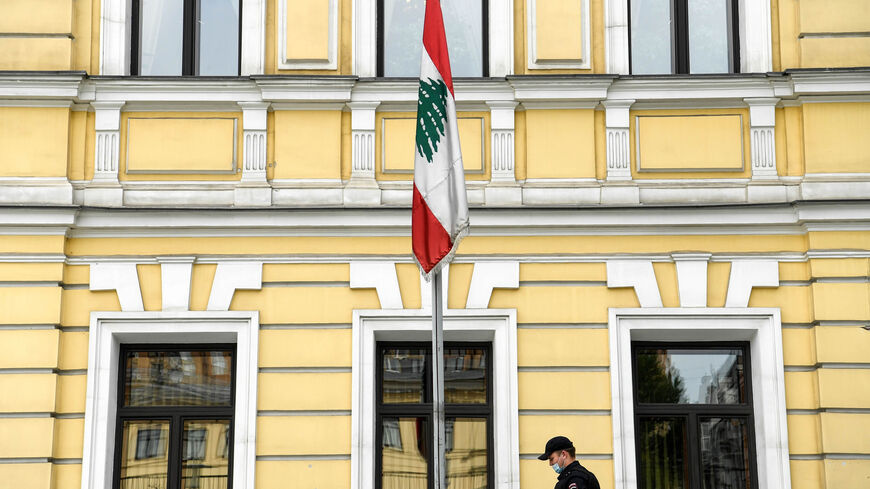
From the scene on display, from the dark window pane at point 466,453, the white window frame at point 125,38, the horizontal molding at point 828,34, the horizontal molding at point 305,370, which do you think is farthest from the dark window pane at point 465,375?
the horizontal molding at point 828,34

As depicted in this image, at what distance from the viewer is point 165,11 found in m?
12.1

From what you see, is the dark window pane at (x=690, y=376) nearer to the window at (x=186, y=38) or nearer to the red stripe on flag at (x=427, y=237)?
the red stripe on flag at (x=427, y=237)

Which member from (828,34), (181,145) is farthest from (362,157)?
(828,34)

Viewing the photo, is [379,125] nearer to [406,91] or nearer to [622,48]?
[406,91]

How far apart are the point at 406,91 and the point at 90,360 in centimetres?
385

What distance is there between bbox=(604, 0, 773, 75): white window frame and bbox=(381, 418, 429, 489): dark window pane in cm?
392

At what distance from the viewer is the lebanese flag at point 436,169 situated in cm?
854

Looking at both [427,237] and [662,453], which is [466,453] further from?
[427,237]

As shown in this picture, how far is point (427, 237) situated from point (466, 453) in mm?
3313

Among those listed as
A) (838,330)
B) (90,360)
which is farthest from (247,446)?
(838,330)

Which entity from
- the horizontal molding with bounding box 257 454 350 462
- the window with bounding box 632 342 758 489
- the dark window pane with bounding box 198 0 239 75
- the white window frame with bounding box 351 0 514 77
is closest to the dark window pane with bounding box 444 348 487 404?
the horizontal molding with bounding box 257 454 350 462

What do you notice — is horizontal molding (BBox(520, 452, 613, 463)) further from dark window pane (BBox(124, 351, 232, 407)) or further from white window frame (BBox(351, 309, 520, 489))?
dark window pane (BBox(124, 351, 232, 407))

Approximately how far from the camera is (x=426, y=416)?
11.4 m

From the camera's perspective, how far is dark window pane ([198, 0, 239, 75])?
39.2ft
